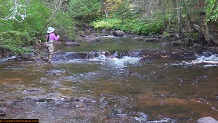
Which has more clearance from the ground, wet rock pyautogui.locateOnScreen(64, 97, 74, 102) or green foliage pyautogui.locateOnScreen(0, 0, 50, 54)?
green foliage pyautogui.locateOnScreen(0, 0, 50, 54)

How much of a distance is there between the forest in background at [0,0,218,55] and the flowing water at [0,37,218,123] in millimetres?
1680

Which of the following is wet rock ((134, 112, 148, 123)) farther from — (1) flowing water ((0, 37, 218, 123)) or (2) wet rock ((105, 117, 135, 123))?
(2) wet rock ((105, 117, 135, 123))

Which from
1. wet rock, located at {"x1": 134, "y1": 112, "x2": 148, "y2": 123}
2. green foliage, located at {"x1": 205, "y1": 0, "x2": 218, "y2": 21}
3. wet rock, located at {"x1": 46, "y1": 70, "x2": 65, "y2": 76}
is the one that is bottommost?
wet rock, located at {"x1": 134, "y1": 112, "x2": 148, "y2": 123}

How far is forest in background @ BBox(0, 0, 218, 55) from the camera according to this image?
12.3 metres

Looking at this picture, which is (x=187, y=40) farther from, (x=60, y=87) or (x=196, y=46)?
(x=60, y=87)

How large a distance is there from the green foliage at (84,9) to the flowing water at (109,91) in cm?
1861

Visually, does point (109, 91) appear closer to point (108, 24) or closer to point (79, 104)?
point (79, 104)

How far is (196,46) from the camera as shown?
16.9 metres

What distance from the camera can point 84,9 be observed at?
32156mm

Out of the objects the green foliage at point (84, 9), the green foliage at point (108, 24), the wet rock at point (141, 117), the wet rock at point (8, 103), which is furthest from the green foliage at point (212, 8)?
the green foliage at point (84, 9)

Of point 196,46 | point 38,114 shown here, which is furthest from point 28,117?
point 196,46

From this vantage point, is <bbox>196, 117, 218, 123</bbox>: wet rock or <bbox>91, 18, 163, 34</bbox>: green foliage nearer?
<bbox>196, 117, 218, 123</bbox>: wet rock

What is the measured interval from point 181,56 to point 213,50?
76.1 inches

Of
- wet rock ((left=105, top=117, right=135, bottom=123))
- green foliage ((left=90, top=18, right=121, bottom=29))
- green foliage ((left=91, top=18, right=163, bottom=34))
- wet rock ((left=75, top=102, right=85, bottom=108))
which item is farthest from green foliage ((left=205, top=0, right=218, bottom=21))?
green foliage ((left=90, top=18, right=121, bottom=29))
